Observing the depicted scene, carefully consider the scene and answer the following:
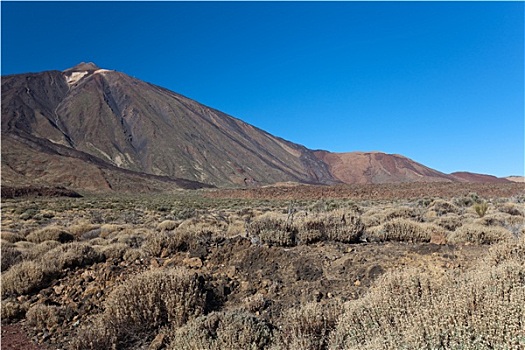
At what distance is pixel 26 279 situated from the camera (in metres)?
7.28

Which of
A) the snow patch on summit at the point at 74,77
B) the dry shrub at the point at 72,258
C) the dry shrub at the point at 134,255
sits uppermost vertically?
the snow patch on summit at the point at 74,77

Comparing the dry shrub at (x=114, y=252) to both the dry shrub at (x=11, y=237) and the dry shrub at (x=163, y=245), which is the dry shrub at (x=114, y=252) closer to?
the dry shrub at (x=163, y=245)

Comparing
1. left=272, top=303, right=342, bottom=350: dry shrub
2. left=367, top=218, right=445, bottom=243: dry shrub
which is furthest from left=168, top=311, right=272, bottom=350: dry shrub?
left=367, top=218, right=445, bottom=243: dry shrub

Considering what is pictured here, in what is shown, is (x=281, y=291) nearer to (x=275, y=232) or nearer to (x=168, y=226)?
(x=275, y=232)

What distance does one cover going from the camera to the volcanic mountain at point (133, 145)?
278ft

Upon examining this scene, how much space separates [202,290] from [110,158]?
4884 inches

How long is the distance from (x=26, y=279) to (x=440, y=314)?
7.51 m

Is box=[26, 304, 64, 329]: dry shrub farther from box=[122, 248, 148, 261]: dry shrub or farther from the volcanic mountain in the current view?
the volcanic mountain

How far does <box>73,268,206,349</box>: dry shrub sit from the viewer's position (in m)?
4.95

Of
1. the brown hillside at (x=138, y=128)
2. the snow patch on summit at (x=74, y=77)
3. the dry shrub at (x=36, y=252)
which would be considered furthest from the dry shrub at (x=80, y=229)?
the snow patch on summit at (x=74, y=77)

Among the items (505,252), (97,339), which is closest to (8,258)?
(97,339)

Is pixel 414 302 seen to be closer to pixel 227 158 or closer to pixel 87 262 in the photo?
pixel 87 262

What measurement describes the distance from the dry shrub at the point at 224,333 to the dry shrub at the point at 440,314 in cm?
91

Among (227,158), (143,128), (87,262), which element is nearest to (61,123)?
(143,128)
